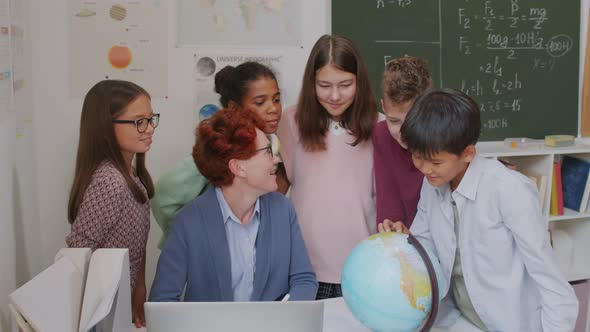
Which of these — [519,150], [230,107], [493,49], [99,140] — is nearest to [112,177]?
[99,140]

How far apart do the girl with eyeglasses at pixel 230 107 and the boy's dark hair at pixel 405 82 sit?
0.47 m

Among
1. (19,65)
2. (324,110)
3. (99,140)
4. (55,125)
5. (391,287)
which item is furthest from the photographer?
(55,125)

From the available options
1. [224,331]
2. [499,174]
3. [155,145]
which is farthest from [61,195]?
[499,174]

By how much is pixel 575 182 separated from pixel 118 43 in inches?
114

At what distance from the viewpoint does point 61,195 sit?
2898 mm

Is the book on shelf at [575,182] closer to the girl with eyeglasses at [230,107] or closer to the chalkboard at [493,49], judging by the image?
the chalkboard at [493,49]

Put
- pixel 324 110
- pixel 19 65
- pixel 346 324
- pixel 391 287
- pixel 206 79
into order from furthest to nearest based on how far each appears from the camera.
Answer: pixel 206 79 → pixel 19 65 → pixel 324 110 → pixel 346 324 → pixel 391 287

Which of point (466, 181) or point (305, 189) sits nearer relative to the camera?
point (466, 181)

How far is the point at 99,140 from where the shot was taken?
198 centimetres

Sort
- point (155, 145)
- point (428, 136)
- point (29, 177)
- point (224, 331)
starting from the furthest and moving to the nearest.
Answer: point (155, 145) → point (29, 177) → point (428, 136) → point (224, 331)

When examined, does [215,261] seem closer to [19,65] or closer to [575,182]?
[19,65]

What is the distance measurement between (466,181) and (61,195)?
2129 mm

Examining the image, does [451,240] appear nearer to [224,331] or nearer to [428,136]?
[428,136]

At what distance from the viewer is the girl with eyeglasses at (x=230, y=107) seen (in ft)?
6.85
